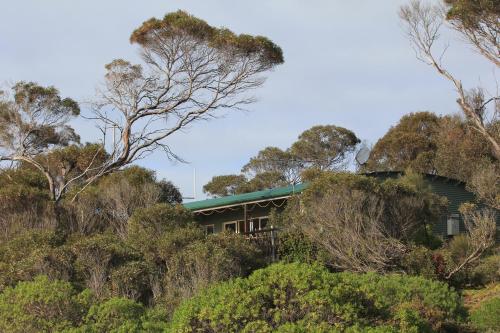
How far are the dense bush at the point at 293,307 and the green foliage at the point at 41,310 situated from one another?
1453mm

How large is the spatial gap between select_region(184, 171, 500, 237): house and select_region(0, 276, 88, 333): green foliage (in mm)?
13289

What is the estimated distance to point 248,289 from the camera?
20.9 feet

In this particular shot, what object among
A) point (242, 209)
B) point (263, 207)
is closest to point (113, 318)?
point (263, 207)

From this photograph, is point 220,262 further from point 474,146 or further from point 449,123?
point 449,123

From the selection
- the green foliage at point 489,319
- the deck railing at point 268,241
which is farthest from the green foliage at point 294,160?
the green foliage at point 489,319

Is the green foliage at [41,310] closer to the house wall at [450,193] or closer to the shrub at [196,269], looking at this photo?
the shrub at [196,269]

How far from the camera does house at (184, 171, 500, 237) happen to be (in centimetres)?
2234

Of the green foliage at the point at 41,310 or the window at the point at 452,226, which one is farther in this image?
the window at the point at 452,226

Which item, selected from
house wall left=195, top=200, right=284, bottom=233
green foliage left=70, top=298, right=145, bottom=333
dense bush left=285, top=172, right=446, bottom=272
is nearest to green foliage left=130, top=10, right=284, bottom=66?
house wall left=195, top=200, right=284, bottom=233

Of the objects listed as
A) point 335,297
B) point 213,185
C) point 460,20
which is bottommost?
point 335,297

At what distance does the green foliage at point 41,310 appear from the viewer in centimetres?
739

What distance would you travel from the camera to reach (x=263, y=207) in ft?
80.1

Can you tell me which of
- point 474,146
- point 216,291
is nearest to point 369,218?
point 216,291

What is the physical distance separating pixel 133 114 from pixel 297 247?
11.1 m
